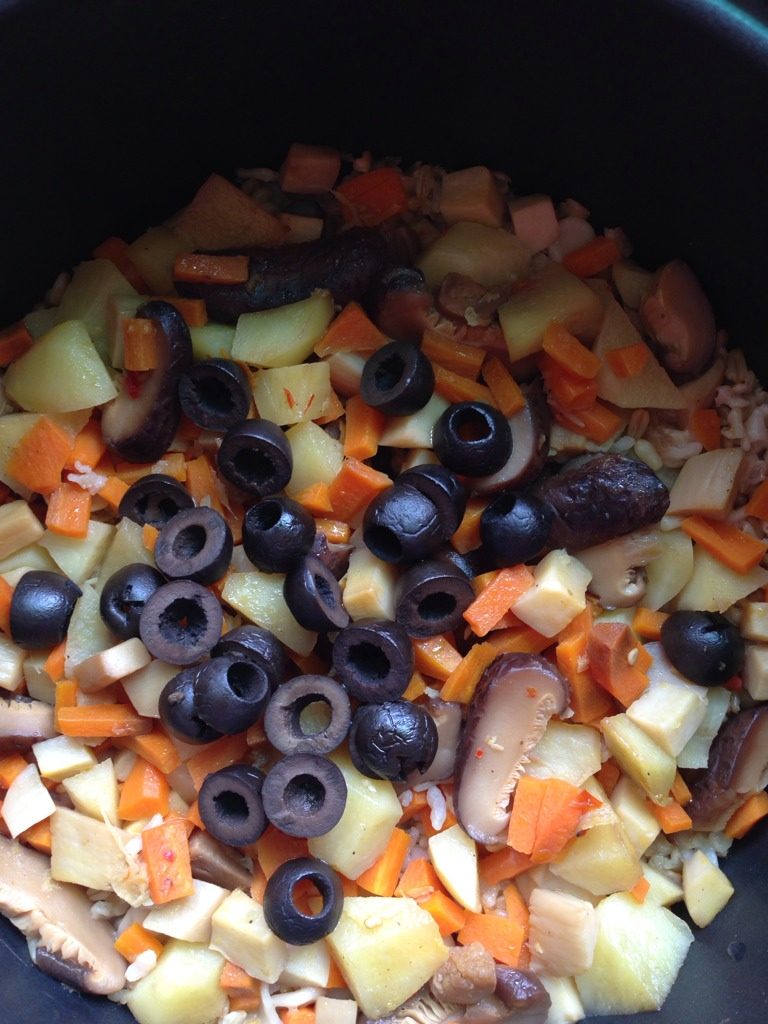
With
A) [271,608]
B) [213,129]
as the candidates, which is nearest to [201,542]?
[271,608]

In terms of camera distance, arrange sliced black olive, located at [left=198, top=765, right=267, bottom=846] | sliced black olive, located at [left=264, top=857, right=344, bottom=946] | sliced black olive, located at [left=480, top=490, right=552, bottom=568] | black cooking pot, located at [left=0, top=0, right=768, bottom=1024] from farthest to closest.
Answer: sliced black olive, located at [left=480, top=490, right=552, bottom=568], sliced black olive, located at [left=198, top=765, right=267, bottom=846], sliced black olive, located at [left=264, top=857, right=344, bottom=946], black cooking pot, located at [left=0, top=0, right=768, bottom=1024]

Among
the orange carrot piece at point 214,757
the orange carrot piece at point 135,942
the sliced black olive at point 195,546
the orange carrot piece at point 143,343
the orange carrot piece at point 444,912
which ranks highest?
the orange carrot piece at point 143,343

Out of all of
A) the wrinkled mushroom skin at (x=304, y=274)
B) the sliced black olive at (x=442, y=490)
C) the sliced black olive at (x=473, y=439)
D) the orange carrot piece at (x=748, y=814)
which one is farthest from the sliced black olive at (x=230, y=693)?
the orange carrot piece at (x=748, y=814)

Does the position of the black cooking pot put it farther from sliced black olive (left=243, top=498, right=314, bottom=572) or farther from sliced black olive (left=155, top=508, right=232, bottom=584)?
sliced black olive (left=243, top=498, right=314, bottom=572)

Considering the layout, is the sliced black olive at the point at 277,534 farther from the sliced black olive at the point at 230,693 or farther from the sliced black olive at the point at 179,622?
the sliced black olive at the point at 230,693

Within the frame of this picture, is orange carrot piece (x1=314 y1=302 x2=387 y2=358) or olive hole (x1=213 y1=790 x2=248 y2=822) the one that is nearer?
olive hole (x1=213 y1=790 x2=248 y2=822)

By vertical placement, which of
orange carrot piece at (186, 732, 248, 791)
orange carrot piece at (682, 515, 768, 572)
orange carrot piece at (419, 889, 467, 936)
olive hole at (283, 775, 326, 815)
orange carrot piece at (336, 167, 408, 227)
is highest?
orange carrot piece at (336, 167, 408, 227)

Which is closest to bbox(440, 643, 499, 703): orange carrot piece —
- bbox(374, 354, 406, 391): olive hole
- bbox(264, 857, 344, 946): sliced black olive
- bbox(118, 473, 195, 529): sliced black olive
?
bbox(264, 857, 344, 946): sliced black olive

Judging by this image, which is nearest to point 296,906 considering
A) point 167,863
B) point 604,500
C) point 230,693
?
point 167,863
